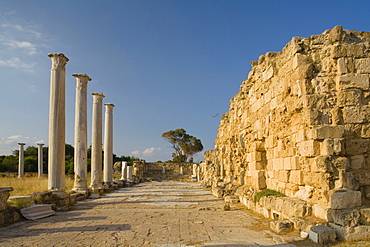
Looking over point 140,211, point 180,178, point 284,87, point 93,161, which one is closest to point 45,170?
point 180,178

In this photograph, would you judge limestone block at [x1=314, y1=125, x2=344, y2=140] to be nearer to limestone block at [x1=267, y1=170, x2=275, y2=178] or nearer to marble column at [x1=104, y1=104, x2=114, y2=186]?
limestone block at [x1=267, y1=170, x2=275, y2=178]

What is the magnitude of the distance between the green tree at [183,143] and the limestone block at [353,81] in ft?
164

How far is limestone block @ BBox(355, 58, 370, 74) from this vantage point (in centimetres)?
634

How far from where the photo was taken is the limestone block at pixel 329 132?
613 centimetres

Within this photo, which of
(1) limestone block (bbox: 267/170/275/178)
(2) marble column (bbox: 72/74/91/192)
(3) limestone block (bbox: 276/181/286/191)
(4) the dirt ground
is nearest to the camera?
(4) the dirt ground

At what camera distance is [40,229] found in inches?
262

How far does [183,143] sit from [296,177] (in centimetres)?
4991

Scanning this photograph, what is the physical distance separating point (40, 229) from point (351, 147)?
687 centimetres

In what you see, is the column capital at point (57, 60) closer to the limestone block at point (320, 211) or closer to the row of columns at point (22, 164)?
the limestone block at point (320, 211)

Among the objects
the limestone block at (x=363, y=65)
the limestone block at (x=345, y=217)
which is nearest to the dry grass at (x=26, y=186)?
the limestone block at (x=345, y=217)

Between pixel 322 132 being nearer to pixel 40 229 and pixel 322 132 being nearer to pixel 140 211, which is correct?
pixel 140 211

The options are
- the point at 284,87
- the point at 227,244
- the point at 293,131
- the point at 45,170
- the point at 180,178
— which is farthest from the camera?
the point at 45,170

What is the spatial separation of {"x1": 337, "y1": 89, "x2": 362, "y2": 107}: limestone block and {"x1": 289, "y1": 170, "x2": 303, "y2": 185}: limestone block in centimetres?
172

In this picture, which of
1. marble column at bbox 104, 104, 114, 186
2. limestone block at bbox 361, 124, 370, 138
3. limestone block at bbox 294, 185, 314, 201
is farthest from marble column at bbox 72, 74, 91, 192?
limestone block at bbox 361, 124, 370, 138
